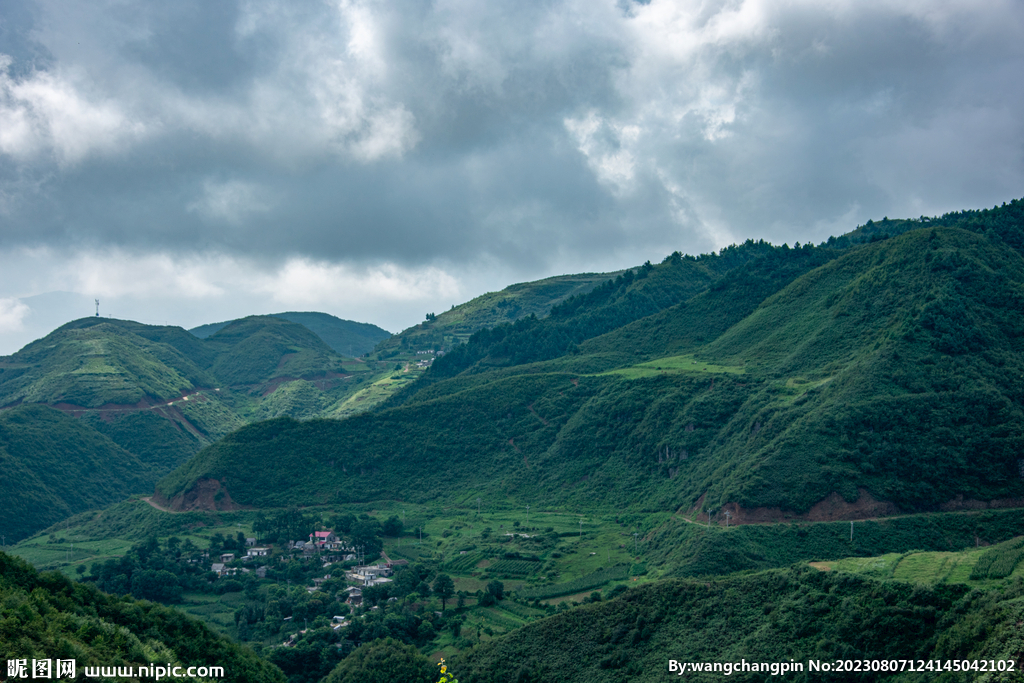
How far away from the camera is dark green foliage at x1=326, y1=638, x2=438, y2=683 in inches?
1810

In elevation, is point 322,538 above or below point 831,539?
above

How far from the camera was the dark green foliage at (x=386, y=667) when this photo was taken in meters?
46.0

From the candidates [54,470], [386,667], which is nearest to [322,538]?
[386,667]

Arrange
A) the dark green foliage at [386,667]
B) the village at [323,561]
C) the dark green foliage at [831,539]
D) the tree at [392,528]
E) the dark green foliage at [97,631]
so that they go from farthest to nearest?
the tree at [392,528] < the village at [323,561] < the dark green foliage at [831,539] < the dark green foliage at [386,667] < the dark green foliage at [97,631]

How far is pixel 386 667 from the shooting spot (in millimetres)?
46750

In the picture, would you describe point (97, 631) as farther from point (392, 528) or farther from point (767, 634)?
point (392, 528)

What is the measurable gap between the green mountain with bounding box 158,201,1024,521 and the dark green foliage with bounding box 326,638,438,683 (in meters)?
30.3

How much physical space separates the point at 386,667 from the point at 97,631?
71.1 ft

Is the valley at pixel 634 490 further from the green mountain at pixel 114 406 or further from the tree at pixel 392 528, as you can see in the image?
the green mountain at pixel 114 406

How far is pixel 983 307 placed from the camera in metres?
80.4

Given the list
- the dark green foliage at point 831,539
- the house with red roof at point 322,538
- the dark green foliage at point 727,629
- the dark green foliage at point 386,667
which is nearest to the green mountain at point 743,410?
the dark green foliage at point 831,539

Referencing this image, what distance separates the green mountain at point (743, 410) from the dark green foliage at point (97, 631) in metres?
42.2

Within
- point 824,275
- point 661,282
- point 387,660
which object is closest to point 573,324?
point 661,282

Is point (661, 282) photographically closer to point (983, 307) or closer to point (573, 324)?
point (573, 324)
